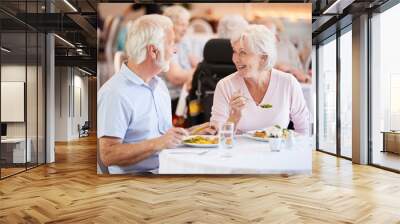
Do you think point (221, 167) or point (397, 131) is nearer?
point (221, 167)

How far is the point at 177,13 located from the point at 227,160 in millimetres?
2325

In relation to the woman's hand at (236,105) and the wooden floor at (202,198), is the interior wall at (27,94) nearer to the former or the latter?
the wooden floor at (202,198)

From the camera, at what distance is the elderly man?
5773 mm

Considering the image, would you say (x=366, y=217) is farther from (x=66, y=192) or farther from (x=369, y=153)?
(x=369, y=153)

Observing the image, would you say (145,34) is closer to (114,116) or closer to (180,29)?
(180,29)

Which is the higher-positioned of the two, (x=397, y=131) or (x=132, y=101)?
(x=132, y=101)

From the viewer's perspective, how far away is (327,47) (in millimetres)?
9523

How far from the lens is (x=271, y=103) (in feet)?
19.7

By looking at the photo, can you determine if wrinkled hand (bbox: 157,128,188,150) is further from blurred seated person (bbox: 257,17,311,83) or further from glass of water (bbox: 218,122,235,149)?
blurred seated person (bbox: 257,17,311,83)

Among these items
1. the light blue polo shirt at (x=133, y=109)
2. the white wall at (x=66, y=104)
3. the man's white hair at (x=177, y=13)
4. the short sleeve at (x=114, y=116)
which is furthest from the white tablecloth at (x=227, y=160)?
the white wall at (x=66, y=104)

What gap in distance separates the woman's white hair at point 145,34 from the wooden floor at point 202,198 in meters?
1.91

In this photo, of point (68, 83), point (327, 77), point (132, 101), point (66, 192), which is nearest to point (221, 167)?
point (132, 101)

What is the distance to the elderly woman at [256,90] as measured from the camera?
6008mm

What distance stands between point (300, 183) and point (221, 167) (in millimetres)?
1158
